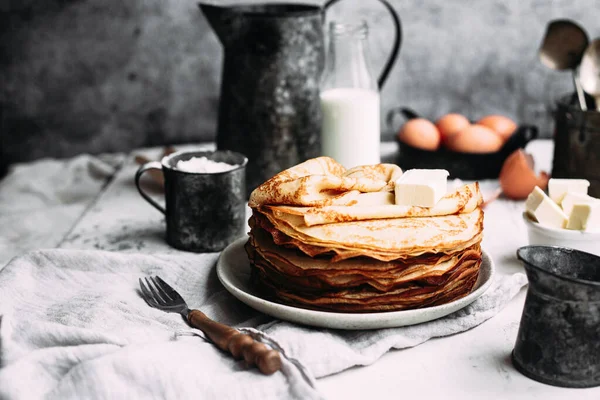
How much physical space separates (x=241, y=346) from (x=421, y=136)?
1101mm

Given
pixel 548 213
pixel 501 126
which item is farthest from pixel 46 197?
pixel 548 213

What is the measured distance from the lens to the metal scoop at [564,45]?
5.96ft

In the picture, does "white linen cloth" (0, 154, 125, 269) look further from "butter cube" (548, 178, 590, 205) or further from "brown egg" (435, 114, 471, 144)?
"butter cube" (548, 178, 590, 205)

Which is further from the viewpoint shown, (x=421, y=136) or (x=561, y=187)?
(x=421, y=136)

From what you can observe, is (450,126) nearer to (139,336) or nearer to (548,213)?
(548,213)

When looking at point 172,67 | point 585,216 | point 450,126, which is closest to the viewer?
point 585,216

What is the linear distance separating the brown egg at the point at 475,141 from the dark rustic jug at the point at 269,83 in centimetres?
38

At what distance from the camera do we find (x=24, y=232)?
6.26 feet

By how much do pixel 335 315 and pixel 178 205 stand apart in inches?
21.1

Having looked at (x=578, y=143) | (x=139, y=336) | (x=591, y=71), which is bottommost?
(x=139, y=336)

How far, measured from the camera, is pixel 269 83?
5.67ft

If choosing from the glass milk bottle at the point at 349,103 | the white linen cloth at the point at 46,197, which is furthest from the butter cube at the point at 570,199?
the white linen cloth at the point at 46,197

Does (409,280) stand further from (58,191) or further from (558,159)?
(58,191)

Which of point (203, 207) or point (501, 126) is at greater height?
point (501, 126)
